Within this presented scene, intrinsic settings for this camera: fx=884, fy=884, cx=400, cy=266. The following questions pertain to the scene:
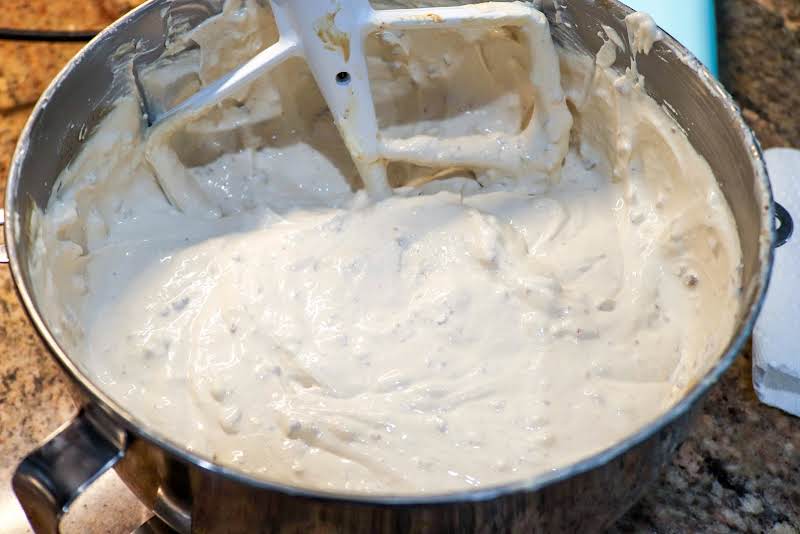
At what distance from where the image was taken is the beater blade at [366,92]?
2.47 feet

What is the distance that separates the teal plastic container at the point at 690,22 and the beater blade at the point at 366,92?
0.23m

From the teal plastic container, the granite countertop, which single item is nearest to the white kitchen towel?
the granite countertop

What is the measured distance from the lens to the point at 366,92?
2.60 ft

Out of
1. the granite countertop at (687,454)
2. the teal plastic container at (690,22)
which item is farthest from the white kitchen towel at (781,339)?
the teal plastic container at (690,22)

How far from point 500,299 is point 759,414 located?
256mm

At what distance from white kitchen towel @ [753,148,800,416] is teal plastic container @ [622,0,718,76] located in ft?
0.74

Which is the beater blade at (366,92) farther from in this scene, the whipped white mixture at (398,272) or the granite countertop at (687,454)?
the granite countertop at (687,454)

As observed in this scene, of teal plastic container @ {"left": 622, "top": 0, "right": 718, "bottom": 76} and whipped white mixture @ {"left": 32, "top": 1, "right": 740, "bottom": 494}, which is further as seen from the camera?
teal plastic container @ {"left": 622, "top": 0, "right": 718, "bottom": 76}

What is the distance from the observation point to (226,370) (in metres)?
0.74

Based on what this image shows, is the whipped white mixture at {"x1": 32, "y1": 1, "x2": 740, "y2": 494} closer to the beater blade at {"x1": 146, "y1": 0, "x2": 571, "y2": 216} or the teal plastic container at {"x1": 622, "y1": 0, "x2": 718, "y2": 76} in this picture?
the beater blade at {"x1": 146, "y1": 0, "x2": 571, "y2": 216}

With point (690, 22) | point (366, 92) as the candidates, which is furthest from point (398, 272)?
point (690, 22)

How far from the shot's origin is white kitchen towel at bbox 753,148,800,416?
0.78m

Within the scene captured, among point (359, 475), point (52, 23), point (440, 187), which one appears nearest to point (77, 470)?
point (359, 475)

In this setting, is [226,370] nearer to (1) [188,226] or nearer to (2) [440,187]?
(1) [188,226]
